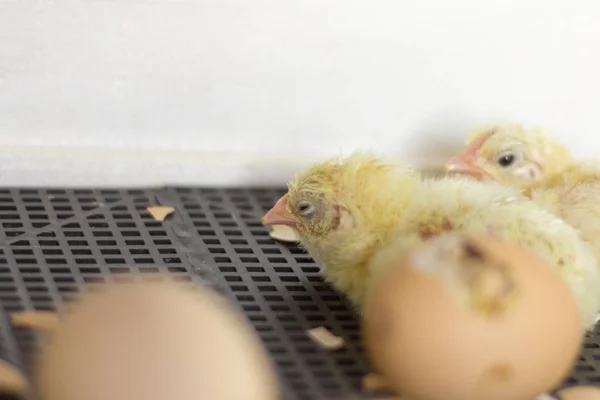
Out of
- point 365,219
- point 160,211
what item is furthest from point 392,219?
point 160,211

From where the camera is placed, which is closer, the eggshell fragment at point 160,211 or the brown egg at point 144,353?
the brown egg at point 144,353

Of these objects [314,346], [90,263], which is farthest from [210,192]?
[314,346]

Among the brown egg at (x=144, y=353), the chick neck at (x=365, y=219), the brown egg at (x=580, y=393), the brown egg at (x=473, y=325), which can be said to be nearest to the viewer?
the brown egg at (x=144, y=353)

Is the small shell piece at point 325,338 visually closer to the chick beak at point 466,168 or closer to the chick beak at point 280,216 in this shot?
the chick beak at point 280,216

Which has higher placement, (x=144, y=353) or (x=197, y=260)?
(x=144, y=353)

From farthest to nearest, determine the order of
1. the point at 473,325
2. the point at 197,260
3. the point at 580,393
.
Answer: the point at 197,260 → the point at 580,393 → the point at 473,325

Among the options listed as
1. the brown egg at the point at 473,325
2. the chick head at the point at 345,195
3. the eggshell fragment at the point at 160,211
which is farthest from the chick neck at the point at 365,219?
the eggshell fragment at the point at 160,211

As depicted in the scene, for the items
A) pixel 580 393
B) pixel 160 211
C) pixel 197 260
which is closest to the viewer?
pixel 580 393

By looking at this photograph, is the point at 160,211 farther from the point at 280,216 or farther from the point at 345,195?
the point at 345,195
